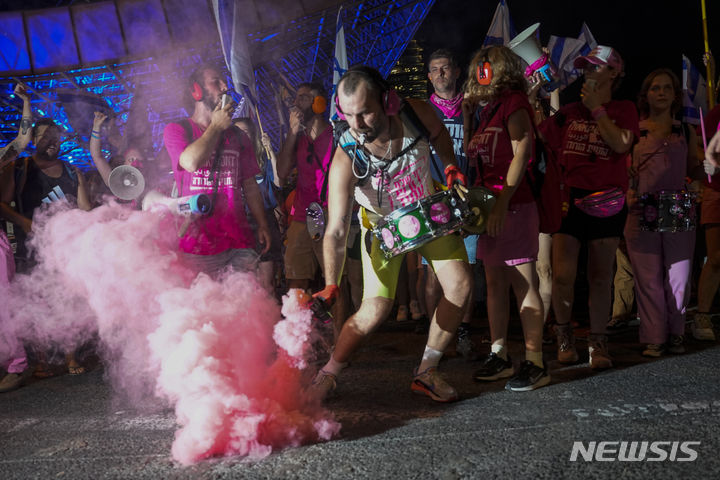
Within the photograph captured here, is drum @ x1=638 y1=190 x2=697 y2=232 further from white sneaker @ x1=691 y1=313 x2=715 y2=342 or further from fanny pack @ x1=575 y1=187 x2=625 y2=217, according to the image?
white sneaker @ x1=691 y1=313 x2=715 y2=342

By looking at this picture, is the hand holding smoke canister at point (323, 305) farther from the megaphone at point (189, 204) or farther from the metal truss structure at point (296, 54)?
the metal truss structure at point (296, 54)

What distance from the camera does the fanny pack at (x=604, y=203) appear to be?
421cm

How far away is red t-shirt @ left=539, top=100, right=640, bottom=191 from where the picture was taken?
4188mm

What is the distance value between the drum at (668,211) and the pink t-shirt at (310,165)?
2.66 m

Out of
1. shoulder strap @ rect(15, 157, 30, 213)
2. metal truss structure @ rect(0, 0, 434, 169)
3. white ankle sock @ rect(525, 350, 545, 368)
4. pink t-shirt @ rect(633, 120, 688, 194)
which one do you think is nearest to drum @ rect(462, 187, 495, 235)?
white ankle sock @ rect(525, 350, 545, 368)

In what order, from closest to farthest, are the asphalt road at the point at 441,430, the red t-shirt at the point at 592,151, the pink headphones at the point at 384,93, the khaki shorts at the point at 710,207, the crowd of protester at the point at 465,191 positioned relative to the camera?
the asphalt road at the point at 441,430
the pink headphones at the point at 384,93
the crowd of protester at the point at 465,191
the red t-shirt at the point at 592,151
the khaki shorts at the point at 710,207

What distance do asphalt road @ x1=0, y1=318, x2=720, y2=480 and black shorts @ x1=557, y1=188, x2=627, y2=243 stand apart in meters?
0.97

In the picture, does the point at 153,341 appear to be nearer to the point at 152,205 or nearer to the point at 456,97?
the point at 152,205

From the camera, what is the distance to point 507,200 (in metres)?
3.69

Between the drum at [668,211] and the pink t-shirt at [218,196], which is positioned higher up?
the pink t-shirt at [218,196]

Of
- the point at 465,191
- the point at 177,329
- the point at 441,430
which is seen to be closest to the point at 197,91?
the point at 177,329

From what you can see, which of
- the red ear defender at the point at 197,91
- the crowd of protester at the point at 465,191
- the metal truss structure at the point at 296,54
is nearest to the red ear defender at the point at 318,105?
the crowd of protester at the point at 465,191

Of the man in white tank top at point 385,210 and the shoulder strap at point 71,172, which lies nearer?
the man in white tank top at point 385,210

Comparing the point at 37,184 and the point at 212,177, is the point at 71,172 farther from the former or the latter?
the point at 212,177
